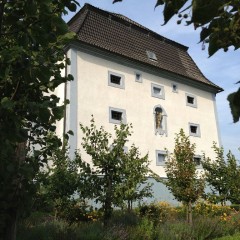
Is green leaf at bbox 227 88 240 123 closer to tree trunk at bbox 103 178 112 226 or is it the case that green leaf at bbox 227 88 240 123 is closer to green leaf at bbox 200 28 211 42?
green leaf at bbox 200 28 211 42

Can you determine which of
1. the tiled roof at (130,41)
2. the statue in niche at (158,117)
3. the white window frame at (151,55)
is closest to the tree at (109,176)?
the tiled roof at (130,41)

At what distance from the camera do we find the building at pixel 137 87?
22391 millimetres

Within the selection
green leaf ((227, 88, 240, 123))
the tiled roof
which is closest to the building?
the tiled roof

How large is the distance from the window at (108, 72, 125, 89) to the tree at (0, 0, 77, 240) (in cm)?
1960

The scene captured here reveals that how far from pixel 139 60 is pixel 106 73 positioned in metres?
2.96

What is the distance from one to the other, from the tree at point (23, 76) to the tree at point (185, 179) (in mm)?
11033

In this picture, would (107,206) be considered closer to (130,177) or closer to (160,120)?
(130,177)

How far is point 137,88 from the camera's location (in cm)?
2494

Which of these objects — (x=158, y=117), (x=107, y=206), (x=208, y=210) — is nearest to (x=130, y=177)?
(x=107, y=206)

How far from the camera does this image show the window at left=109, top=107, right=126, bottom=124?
23.0m

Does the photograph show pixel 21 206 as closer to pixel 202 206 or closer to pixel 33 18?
pixel 33 18

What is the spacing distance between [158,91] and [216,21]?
25.1m

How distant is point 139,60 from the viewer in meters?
25.3

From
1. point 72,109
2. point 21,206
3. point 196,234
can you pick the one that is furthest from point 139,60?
point 21,206
